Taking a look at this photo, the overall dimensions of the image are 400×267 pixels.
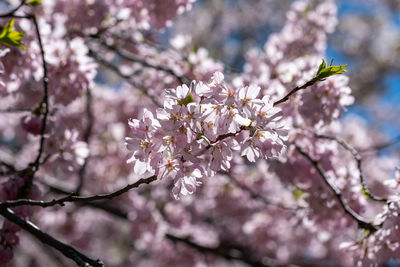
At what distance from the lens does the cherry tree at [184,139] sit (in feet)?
4.96

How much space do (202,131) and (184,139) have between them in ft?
0.24

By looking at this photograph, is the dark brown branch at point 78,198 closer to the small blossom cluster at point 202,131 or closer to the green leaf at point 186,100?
the small blossom cluster at point 202,131

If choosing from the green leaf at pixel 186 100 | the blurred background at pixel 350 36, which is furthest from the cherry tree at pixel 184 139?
the blurred background at pixel 350 36

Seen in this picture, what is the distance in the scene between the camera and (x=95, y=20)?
11.2ft

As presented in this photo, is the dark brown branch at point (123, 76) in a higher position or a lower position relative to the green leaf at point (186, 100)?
higher

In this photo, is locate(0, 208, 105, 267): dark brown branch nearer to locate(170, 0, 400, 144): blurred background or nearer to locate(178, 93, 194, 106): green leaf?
locate(178, 93, 194, 106): green leaf

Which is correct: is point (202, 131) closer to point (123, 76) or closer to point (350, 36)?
point (123, 76)

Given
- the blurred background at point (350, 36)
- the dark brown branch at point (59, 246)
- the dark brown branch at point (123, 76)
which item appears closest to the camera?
the dark brown branch at point (59, 246)

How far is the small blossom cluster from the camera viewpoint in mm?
1436

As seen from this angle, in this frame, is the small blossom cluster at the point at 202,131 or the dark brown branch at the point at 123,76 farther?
the dark brown branch at the point at 123,76

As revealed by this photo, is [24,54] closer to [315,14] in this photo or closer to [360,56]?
[315,14]

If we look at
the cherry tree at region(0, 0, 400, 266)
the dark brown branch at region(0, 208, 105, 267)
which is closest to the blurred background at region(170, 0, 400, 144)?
the cherry tree at region(0, 0, 400, 266)

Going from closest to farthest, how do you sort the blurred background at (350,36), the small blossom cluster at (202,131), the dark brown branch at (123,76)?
1. the small blossom cluster at (202,131)
2. the dark brown branch at (123,76)
3. the blurred background at (350,36)

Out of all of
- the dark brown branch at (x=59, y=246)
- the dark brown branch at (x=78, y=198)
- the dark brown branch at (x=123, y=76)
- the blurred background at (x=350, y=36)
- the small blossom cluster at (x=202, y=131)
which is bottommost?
the dark brown branch at (x=59, y=246)
